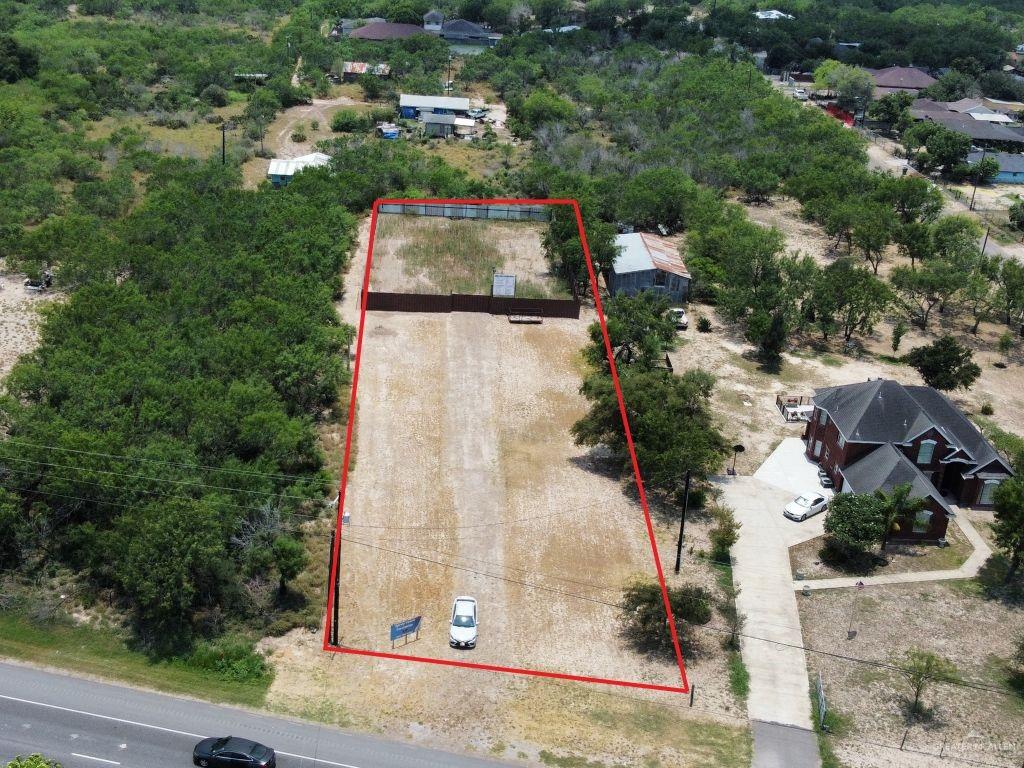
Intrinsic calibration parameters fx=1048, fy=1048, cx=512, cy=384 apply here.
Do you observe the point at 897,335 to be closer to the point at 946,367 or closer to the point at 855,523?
the point at 946,367

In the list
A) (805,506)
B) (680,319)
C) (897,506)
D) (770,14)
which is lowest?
(770,14)

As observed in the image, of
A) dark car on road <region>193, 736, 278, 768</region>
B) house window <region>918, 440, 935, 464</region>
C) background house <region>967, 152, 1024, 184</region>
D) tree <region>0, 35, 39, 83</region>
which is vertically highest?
dark car on road <region>193, 736, 278, 768</region>

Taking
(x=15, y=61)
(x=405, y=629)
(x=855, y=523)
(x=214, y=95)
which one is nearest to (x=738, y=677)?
(x=855, y=523)

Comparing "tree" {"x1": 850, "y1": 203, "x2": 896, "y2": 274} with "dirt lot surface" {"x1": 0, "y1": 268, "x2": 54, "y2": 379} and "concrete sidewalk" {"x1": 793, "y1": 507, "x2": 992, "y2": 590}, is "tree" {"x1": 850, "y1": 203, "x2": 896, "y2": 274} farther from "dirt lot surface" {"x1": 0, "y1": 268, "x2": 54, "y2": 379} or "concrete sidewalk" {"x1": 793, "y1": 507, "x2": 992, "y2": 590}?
"dirt lot surface" {"x1": 0, "y1": 268, "x2": 54, "y2": 379}

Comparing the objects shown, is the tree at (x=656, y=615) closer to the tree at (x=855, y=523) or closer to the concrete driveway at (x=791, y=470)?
the tree at (x=855, y=523)

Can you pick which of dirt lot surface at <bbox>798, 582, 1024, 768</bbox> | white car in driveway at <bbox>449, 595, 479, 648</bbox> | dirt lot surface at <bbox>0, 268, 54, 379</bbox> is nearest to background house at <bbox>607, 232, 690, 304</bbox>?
dirt lot surface at <bbox>798, 582, 1024, 768</bbox>

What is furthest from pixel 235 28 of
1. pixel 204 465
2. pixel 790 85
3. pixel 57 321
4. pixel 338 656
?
pixel 338 656

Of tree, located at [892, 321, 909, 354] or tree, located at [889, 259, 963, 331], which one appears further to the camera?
tree, located at [889, 259, 963, 331]
